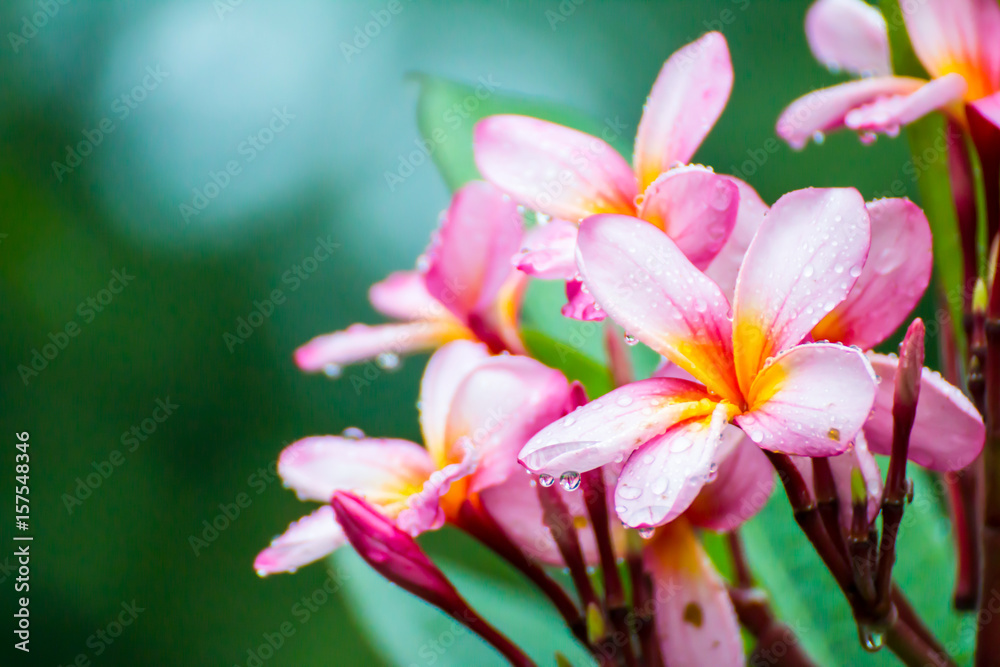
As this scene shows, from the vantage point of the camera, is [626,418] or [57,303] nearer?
[626,418]

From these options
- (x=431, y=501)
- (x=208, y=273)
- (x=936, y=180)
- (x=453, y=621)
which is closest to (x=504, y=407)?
(x=431, y=501)

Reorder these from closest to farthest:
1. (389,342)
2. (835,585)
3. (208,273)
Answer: (389,342)
(835,585)
(208,273)

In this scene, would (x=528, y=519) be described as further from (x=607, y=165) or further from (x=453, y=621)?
(x=453, y=621)

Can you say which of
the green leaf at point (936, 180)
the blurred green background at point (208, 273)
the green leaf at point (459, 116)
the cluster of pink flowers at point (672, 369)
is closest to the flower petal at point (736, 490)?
the cluster of pink flowers at point (672, 369)

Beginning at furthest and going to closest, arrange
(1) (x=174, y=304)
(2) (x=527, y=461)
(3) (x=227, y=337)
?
1. (1) (x=174, y=304)
2. (3) (x=227, y=337)
3. (2) (x=527, y=461)

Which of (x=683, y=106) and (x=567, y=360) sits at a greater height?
(x=683, y=106)

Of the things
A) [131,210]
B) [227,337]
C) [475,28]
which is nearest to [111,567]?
[227,337]

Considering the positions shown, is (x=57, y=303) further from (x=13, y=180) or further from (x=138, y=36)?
(x=138, y=36)

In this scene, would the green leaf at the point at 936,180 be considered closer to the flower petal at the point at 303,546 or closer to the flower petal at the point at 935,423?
the flower petal at the point at 935,423
